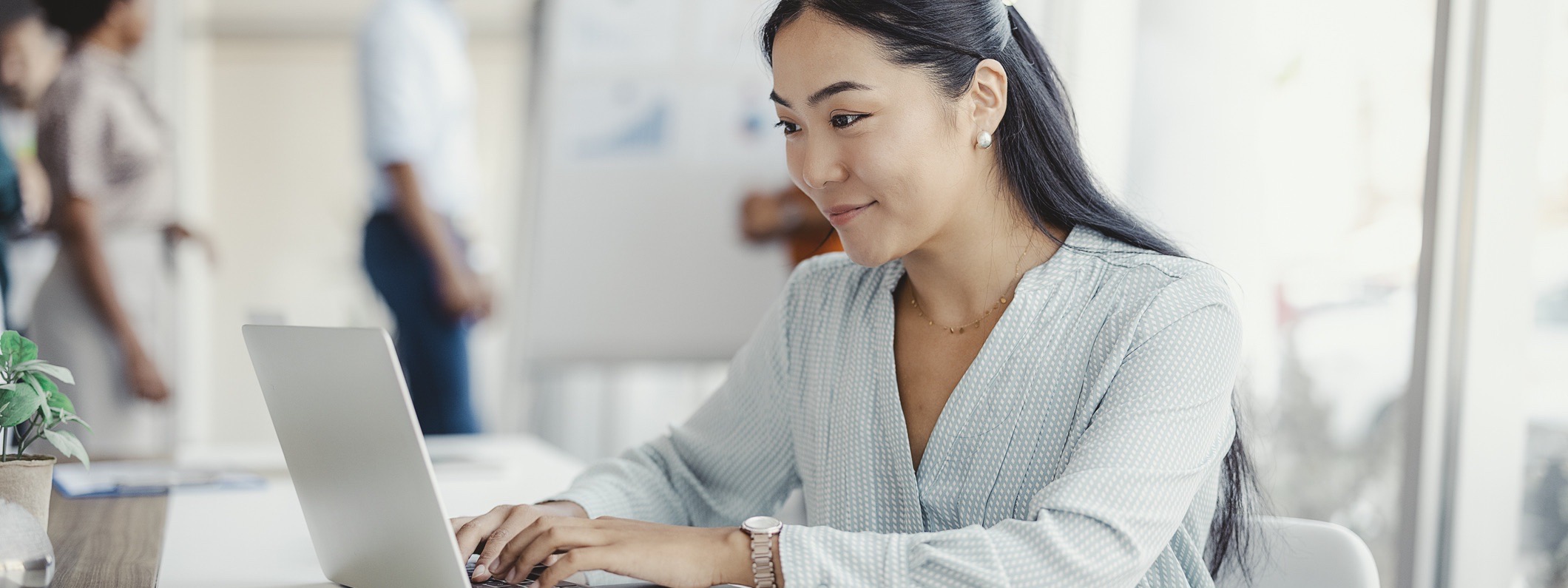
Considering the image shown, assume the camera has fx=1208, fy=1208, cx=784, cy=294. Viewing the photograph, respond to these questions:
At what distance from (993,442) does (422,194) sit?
7.76ft

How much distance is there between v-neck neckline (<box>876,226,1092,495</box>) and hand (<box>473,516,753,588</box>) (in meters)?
0.26

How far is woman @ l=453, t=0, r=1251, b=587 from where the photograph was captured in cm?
89

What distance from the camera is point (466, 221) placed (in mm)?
4109

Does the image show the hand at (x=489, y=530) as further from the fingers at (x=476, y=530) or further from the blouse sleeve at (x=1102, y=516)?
the blouse sleeve at (x=1102, y=516)

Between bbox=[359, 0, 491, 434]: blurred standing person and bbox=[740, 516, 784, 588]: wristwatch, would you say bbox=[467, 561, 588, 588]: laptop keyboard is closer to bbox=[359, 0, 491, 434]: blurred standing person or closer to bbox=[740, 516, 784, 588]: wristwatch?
bbox=[740, 516, 784, 588]: wristwatch

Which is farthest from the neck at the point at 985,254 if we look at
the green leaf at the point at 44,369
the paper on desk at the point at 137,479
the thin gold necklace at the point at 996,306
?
the paper on desk at the point at 137,479

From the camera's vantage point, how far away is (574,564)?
858 mm

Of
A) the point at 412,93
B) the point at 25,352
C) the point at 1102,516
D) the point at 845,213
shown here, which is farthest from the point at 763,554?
the point at 412,93

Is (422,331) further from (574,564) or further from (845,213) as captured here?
(574,564)

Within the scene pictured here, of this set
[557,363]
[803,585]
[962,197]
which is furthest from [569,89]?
[803,585]

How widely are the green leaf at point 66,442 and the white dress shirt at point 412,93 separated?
84.4 inches

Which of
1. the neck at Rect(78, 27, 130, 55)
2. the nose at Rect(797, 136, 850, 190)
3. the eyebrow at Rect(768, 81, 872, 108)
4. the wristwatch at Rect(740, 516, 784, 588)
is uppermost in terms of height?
the neck at Rect(78, 27, 130, 55)

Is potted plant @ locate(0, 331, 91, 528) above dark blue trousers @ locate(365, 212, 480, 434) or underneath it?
above

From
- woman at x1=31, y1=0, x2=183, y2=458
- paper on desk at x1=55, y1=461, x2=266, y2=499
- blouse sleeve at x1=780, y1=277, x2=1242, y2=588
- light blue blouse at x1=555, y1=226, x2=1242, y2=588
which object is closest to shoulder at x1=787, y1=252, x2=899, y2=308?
light blue blouse at x1=555, y1=226, x2=1242, y2=588
